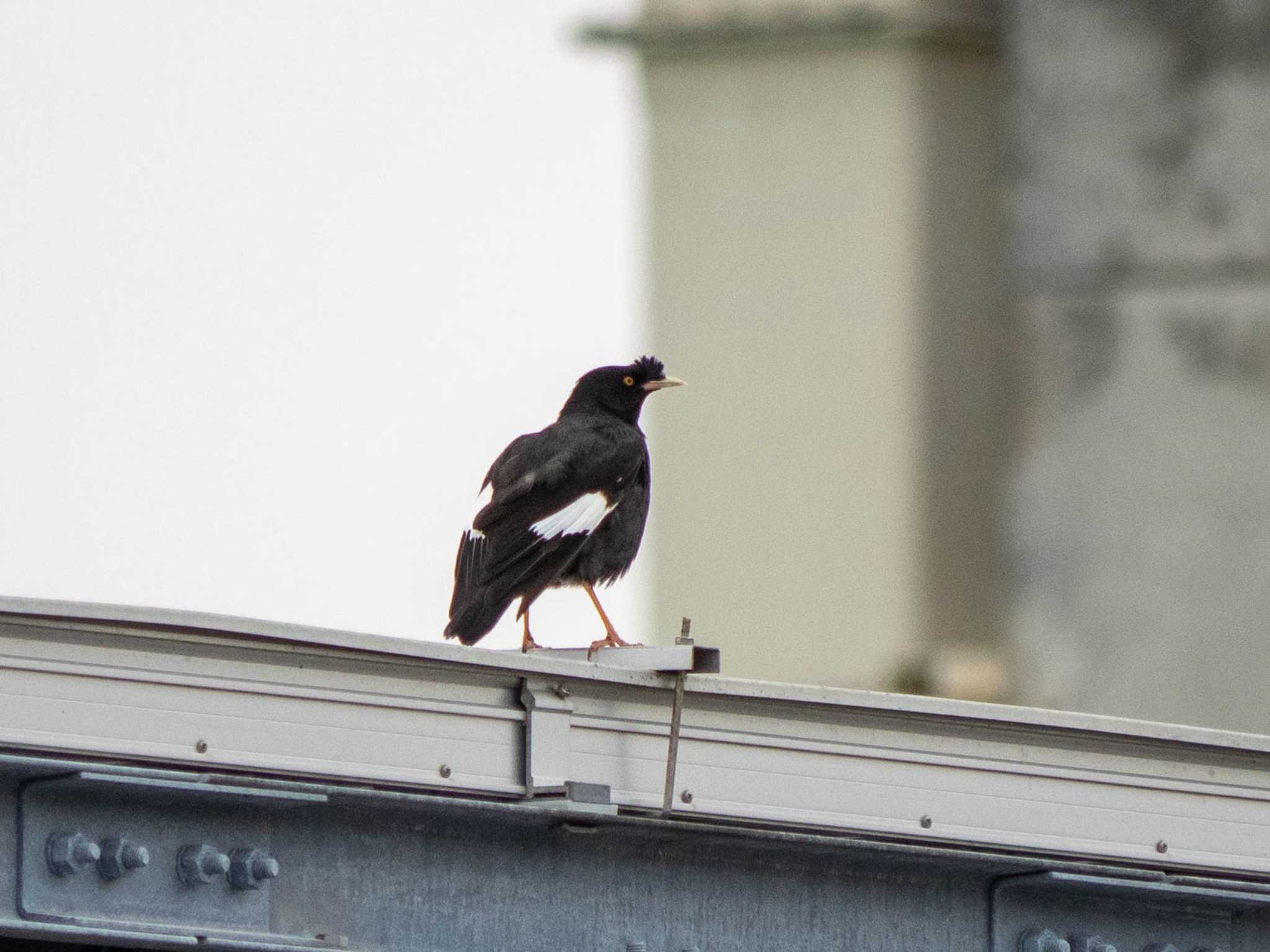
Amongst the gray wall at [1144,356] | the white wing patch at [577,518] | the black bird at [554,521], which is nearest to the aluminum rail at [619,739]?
the black bird at [554,521]

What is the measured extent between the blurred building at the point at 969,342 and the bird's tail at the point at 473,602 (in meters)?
19.5

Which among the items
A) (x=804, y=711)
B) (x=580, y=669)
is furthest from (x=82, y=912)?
(x=804, y=711)

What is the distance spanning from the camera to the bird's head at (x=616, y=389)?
10.5m

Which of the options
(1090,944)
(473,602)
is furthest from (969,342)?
(1090,944)

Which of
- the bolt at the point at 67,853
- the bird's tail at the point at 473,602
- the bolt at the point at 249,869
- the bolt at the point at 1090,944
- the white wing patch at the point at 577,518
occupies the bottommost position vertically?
the bolt at the point at 1090,944

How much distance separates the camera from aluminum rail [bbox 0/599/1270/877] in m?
5.93

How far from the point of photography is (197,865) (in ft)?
20.0

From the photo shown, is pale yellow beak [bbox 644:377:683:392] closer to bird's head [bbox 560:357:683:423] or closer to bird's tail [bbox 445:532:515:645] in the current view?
bird's head [bbox 560:357:683:423]

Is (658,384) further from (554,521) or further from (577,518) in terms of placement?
(554,521)

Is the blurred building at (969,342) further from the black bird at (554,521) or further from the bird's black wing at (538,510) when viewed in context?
the bird's black wing at (538,510)

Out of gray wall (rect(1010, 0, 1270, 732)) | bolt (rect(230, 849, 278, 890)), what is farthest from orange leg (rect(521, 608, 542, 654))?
gray wall (rect(1010, 0, 1270, 732))

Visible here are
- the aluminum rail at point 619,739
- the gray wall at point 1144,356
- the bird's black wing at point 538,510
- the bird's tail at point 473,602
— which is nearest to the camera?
the aluminum rail at point 619,739

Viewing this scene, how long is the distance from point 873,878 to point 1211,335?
21216 millimetres

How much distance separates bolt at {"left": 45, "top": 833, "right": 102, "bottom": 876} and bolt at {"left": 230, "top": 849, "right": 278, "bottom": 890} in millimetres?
347
